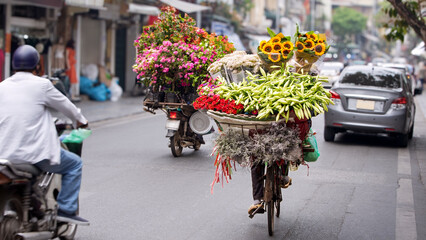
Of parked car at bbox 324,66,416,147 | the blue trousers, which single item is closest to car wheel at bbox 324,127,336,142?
parked car at bbox 324,66,416,147

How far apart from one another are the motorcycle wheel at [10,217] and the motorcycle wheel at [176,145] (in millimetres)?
6059

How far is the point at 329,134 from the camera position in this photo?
45.1 ft

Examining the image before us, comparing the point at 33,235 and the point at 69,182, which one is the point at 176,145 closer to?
the point at 69,182

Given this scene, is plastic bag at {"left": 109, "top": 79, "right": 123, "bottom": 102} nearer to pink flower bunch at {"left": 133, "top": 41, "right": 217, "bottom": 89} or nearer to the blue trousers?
pink flower bunch at {"left": 133, "top": 41, "right": 217, "bottom": 89}

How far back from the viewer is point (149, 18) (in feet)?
92.8

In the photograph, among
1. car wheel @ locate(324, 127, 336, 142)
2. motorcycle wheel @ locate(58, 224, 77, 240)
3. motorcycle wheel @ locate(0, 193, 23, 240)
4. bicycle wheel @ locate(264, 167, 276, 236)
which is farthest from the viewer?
car wheel @ locate(324, 127, 336, 142)

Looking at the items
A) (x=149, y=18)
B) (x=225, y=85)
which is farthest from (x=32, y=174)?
(x=149, y=18)

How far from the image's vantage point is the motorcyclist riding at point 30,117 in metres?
4.89

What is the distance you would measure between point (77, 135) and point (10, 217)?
3.04 feet

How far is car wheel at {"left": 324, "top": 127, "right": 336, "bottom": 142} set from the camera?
13.6 meters

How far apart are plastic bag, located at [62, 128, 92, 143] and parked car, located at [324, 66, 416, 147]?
8.35 meters

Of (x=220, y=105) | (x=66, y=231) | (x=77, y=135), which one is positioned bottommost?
(x=66, y=231)

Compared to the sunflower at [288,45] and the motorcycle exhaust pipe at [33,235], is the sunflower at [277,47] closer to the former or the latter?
the sunflower at [288,45]

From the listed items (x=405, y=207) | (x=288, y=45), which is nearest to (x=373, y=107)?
(x=405, y=207)
